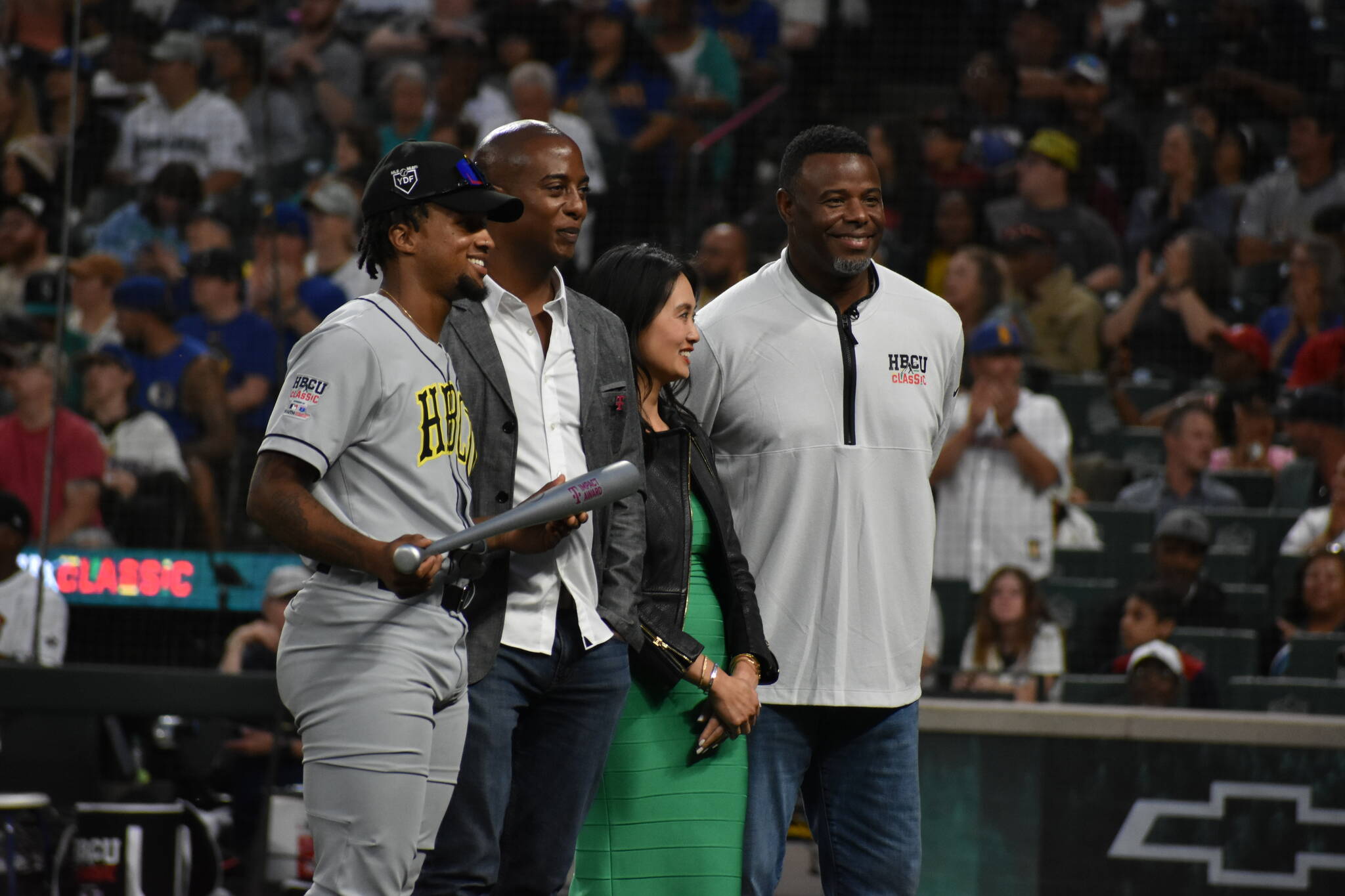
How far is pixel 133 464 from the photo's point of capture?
6586 mm

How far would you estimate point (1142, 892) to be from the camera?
447 cm

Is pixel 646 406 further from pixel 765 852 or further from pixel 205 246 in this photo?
pixel 205 246

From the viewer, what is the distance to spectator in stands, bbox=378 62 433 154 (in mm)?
8984

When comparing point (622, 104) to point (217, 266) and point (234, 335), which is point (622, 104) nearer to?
point (217, 266)

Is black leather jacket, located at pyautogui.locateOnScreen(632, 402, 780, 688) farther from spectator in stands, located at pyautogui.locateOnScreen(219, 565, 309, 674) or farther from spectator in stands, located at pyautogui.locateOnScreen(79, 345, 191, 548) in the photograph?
spectator in stands, located at pyautogui.locateOnScreen(79, 345, 191, 548)

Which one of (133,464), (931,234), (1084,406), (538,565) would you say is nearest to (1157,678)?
(1084,406)

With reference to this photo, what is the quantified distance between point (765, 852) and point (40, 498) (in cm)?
424

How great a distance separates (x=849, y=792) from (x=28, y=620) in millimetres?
3561

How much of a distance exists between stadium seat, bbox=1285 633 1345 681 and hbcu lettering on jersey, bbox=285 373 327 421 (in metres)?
3.91

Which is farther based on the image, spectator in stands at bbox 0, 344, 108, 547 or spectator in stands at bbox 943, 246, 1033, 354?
spectator in stands at bbox 943, 246, 1033, 354

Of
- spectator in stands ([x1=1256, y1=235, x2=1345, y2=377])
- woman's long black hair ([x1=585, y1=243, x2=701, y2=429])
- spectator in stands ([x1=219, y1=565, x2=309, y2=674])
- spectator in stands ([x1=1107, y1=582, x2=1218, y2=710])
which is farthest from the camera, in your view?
spectator in stands ([x1=1256, y1=235, x2=1345, y2=377])

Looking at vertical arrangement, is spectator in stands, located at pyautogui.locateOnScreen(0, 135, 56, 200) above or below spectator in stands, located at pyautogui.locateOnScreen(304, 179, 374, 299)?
above

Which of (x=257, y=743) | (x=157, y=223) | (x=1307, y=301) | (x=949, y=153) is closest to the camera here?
(x=257, y=743)

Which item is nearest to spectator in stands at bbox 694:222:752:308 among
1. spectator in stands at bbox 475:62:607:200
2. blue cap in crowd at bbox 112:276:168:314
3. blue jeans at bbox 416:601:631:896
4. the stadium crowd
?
the stadium crowd
